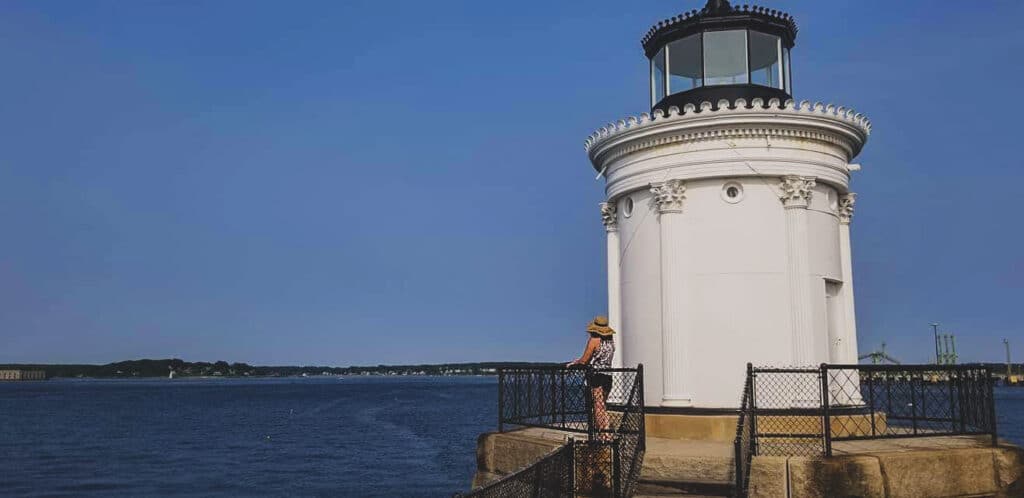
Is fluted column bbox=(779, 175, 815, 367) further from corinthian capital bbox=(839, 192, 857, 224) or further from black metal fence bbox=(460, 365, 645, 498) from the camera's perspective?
black metal fence bbox=(460, 365, 645, 498)

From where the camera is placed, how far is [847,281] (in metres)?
14.9

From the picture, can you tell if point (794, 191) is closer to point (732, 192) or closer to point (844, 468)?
point (732, 192)

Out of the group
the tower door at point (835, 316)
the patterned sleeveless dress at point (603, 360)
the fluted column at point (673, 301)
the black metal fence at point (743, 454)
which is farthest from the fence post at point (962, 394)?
the patterned sleeveless dress at point (603, 360)

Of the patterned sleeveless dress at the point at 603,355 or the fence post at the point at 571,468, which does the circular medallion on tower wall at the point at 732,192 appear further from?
the fence post at the point at 571,468

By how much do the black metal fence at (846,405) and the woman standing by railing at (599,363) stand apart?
189 cm

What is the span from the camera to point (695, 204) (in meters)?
14.1

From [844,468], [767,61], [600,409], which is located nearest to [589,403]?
[600,409]

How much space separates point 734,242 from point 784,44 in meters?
4.21

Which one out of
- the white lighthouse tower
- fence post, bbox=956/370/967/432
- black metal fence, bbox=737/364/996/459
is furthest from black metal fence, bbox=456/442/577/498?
fence post, bbox=956/370/967/432

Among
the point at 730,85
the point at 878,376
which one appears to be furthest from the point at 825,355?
the point at 730,85

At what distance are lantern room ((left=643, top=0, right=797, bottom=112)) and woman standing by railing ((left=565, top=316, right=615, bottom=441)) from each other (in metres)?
4.64

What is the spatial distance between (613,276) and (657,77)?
12.5ft

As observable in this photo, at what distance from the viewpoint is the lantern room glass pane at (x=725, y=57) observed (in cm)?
1501

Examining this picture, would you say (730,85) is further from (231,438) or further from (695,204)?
(231,438)
